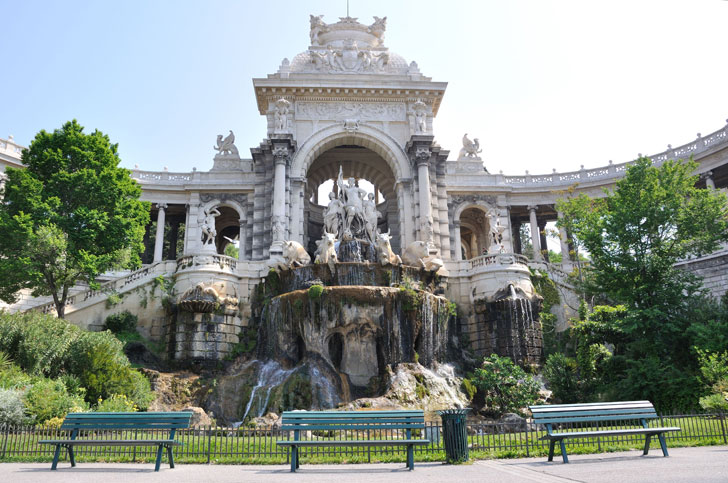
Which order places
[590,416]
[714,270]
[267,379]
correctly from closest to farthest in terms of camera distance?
[590,416], [267,379], [714,270]

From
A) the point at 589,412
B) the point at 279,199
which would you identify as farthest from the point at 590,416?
the point at 279,199

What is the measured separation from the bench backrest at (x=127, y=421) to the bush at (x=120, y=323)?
19.2 meters

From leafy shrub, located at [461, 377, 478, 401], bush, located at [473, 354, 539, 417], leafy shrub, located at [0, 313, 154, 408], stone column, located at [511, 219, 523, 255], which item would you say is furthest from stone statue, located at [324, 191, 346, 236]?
stone column, located at [511, 219, 523, 255]

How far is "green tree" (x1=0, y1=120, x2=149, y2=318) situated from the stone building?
2.76 m

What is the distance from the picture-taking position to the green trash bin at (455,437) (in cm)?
1142

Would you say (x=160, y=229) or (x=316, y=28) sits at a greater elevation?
(x=316, y=28)

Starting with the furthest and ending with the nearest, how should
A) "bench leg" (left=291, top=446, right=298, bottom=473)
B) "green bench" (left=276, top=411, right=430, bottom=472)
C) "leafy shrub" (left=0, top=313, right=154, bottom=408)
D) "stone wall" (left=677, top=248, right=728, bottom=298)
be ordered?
"stone wall" (left=677, top=248, right=728, bottom=298) < "leafy shrub" (left=0, top=313, right=154, bottom=408) < "green bench" (left=276, top=411, right=430, bottom=472) < "bench leg" (left=291, top=446, right=298, bottom=473)

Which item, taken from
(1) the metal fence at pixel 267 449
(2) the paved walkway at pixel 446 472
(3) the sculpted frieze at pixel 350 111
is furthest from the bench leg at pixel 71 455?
(3) the sculpted frieze at pixel 350 111

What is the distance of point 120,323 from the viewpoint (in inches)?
1176

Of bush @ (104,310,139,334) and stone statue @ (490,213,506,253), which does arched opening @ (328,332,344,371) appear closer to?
bush @ (104,310,139,334)

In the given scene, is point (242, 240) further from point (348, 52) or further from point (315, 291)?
point (348, 52)

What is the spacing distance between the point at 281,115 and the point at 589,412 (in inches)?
1269

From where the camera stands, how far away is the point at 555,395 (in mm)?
24953

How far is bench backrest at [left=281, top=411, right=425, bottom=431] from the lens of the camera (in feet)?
37.1
